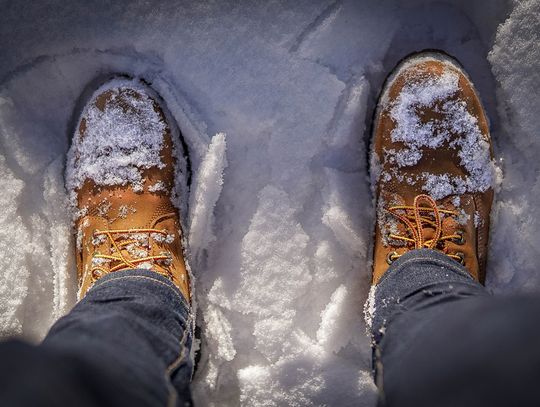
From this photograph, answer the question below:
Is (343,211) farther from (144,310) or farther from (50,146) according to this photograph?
(50,146)

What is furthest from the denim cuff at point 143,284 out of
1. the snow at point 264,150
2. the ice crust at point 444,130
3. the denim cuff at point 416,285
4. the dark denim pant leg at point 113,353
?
the ice crust at point 444,130

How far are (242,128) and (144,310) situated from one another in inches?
16.7

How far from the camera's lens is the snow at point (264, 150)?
93 centimetres

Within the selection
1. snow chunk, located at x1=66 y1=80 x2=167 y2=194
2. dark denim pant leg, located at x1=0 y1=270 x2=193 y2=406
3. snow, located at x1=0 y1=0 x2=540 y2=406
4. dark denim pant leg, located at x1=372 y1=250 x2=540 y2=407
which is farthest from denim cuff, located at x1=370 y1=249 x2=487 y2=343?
snow chunk, located at x1=66 y1=80 x2=167 y2=194

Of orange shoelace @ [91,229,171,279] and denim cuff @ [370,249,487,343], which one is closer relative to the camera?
denim cuff @ [370,249,487,343]

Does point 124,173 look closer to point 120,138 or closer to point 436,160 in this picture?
point 120,138

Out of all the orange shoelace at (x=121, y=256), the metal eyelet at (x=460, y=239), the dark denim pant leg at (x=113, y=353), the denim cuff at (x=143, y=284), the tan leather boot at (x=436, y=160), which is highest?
the tan leather boot at (x=436, y=160)

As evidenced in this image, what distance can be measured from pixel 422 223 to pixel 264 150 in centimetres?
35

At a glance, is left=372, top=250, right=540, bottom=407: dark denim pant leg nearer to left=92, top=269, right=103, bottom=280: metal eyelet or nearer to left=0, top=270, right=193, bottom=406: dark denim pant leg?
left=0, top=270, right=193, bottom=406: dark denim pant leg

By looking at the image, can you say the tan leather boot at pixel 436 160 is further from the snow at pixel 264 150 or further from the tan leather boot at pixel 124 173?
the tan leather boot at pixel 124 173

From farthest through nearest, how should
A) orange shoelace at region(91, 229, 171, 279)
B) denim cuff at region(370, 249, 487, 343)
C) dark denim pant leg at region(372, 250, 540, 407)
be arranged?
orange shoelace at region(91, 229, 171, 279)
denim cuff at region(370, 249, 487, 343)
dark denim pant leg at region(372, 250, 540, 407)

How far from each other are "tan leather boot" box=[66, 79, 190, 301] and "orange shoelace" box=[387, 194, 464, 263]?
443 mm

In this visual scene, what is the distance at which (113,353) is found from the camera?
1.82 ft

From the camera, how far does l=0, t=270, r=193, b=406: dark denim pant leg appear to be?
0.43 metres
